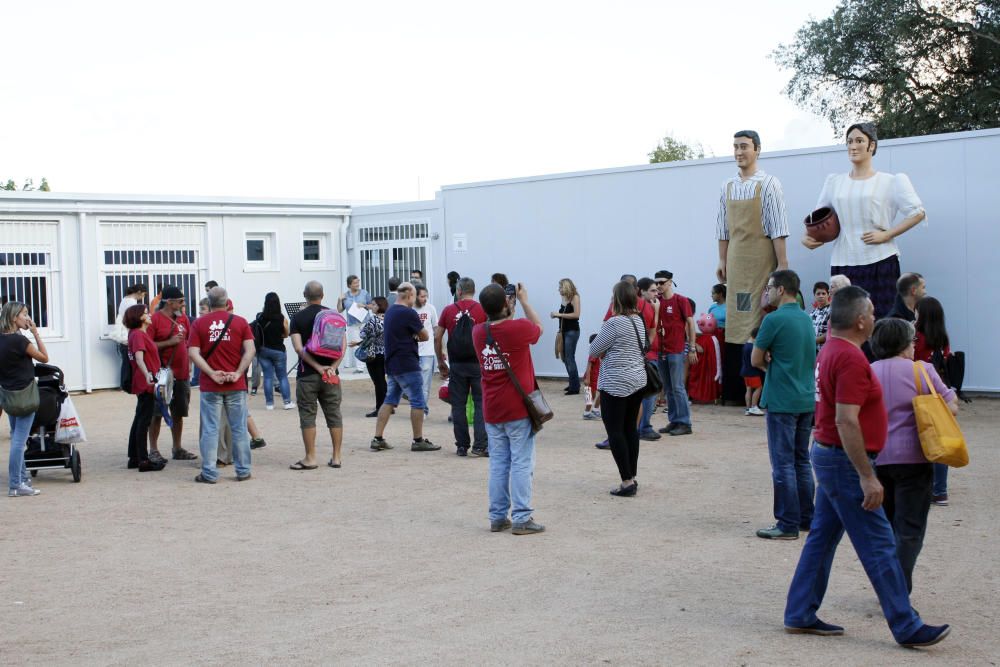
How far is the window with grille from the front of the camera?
63.4 ft

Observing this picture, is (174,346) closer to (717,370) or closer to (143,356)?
(143,356)

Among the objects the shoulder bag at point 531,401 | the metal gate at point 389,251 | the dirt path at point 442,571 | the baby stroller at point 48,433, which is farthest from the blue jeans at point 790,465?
the metal gate at point 389,251

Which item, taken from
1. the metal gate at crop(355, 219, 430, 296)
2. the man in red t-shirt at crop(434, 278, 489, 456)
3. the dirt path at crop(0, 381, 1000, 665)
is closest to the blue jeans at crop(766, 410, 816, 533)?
the dirt path at crop(0, 381, 1000, 665)

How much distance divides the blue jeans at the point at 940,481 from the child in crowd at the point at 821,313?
263 cm

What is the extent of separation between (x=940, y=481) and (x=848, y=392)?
4015 mm

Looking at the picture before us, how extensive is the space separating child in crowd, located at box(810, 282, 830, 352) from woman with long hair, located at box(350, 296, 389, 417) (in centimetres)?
533

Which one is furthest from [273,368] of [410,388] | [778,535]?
[778,535]

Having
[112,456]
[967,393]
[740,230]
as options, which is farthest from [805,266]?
[112,456]

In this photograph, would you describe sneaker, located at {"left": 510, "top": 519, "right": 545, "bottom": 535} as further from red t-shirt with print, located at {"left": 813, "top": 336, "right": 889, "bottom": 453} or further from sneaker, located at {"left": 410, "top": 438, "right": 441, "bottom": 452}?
sneaker, located at {"left": 410, "top": 438, "right": 441, "bottom": 452}

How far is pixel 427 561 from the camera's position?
7.48 meters

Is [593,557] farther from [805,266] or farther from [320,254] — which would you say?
[320,254]

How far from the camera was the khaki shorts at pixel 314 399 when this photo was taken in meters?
11.2

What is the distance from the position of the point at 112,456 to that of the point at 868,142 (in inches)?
340

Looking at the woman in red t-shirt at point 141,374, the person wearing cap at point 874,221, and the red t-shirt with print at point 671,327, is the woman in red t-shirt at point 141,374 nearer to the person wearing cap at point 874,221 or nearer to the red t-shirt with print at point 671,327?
the red t-shirt with print at point 671,327
